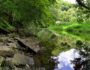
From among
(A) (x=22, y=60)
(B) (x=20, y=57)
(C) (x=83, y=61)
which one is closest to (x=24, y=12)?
(B) (x=20, y=57)

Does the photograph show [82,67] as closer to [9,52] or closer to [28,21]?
[9,52]

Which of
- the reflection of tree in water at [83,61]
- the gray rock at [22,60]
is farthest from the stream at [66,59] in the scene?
the gray rock at [22,60]

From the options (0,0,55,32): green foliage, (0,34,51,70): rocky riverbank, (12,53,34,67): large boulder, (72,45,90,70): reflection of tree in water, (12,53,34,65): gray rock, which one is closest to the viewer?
(0,34,51,70): rocky riverbank

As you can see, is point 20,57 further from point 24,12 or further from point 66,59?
point 24,12

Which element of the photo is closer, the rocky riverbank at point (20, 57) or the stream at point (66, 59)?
the rocky riverbank at point (20, 57)

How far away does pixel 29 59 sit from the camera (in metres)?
12.3

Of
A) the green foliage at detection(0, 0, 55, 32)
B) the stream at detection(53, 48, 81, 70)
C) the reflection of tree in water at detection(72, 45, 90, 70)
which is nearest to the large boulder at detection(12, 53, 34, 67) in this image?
the stream at detection(53, 48, 81, 70)

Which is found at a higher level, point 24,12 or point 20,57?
point 20,57

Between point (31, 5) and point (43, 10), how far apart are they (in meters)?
1.35

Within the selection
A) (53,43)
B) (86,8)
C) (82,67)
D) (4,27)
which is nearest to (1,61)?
(82,67)

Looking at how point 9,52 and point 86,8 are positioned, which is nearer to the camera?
point 9,52

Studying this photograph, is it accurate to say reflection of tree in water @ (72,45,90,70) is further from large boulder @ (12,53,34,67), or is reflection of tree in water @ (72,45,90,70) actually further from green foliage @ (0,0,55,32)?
green foliage @ (0,0,55,32)

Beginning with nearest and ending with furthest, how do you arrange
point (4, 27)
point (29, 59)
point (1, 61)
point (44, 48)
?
point (1, 61), point (29, 59), point (44, 48), point (4, 27)

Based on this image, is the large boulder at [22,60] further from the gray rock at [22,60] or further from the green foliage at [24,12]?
the green foliage at [24,12]
